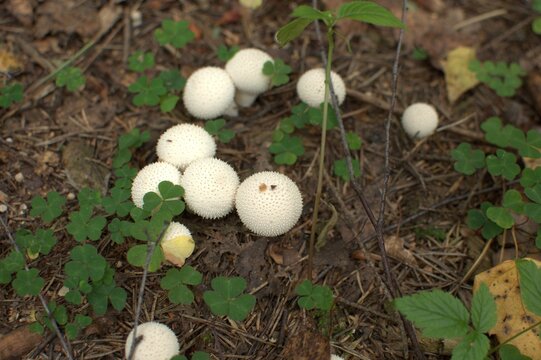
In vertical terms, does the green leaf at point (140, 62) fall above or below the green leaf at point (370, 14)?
below

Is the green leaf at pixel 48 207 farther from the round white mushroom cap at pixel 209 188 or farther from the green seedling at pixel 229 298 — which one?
the green seedling at pixel 229 298

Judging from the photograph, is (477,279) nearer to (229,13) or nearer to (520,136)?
(520,136)

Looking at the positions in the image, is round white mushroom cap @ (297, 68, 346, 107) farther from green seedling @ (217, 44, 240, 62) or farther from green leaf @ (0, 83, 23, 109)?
green leaf @ (0, 83, 23, 109)

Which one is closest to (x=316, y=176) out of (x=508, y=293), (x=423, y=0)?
(x=508, y=293)

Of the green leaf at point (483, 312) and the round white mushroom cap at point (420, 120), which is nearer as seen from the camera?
the green leaf at point (483, 312)

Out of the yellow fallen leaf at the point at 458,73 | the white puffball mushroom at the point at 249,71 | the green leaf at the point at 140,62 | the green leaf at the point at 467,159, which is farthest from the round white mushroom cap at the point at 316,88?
the green leaf at the point at 140,62

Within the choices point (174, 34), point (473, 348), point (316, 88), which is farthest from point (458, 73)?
point (473, 348)

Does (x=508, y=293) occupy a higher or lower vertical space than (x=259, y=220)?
lower
